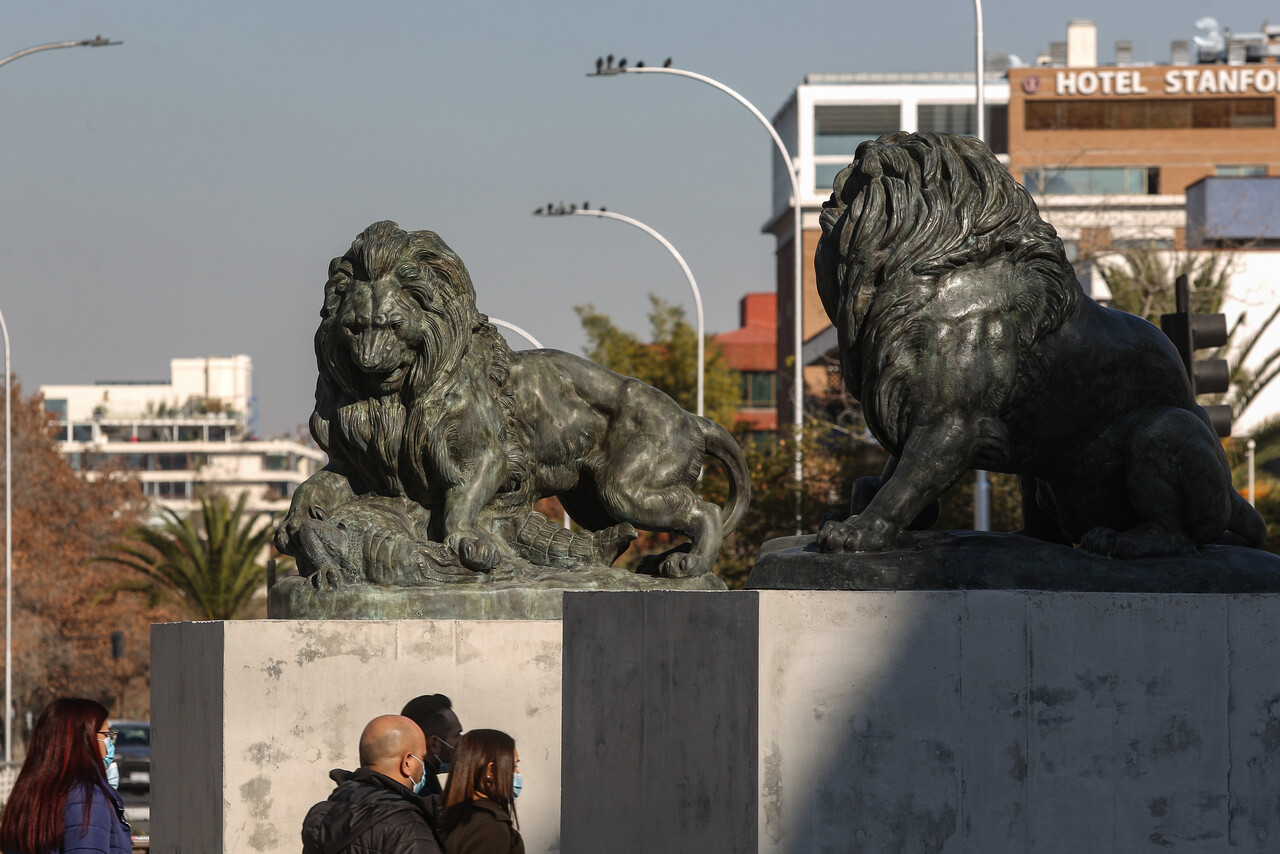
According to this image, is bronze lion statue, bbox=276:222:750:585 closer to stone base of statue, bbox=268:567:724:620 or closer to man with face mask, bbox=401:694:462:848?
stone base of statue, bbox=268:567:724:620

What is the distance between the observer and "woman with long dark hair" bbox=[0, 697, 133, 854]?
19.7 feet

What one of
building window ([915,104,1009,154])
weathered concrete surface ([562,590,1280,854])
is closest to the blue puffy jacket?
weathered concrete surface ([562,590,1280,854])

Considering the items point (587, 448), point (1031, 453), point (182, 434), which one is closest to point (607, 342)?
point (587, 448)

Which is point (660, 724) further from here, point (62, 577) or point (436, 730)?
point (62, 577)

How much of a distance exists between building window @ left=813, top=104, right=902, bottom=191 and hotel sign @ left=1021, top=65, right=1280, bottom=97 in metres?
6.11

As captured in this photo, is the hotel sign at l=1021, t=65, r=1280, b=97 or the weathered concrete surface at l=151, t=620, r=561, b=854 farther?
the hotel sign at l=1021, t=65, r=1280, b=97

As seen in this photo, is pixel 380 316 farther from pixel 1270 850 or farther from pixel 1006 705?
pixel 1270 850

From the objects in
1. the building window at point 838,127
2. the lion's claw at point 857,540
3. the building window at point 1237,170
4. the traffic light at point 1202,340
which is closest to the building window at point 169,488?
the building window at point 838,127

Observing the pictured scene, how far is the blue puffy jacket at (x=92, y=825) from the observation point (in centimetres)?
600

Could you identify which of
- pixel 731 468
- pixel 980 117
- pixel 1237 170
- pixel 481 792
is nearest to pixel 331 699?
pixel 731 468

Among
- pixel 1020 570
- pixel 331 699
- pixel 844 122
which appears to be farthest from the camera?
pixel 844 122

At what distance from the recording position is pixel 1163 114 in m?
66.9

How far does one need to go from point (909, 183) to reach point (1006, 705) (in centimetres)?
166

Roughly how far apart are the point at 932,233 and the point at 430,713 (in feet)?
9.59
